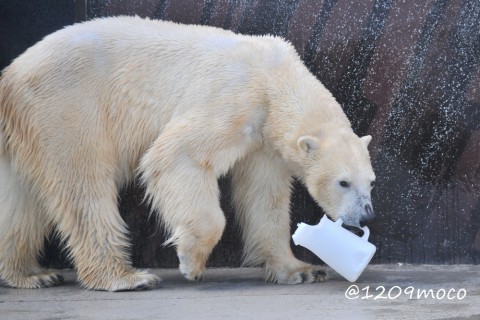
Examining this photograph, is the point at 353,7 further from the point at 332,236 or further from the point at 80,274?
the point at 80,274

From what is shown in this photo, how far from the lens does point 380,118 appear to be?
5426 mm

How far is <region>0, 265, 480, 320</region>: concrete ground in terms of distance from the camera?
13.4 ft

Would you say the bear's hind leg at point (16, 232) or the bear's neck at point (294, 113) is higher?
the bear's neck at point (294, 113)

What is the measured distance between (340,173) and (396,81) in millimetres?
959

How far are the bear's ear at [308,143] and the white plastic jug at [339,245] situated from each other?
1.16 feet

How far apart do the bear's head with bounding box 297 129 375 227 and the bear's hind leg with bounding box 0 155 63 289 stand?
1424 millimetres

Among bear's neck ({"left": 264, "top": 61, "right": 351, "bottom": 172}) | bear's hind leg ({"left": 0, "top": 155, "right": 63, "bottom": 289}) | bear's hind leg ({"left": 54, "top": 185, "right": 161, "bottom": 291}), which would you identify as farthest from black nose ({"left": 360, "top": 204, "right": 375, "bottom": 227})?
bear's hind leg ({"left": 0, "top": 155, "right": 63, "bottom": 289})

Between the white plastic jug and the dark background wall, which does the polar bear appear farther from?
the dark background wall

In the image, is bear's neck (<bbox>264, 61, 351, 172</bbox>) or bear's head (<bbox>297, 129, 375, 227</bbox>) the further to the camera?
bear's neck (<bbox>264, 61, 351, 172</bbox>)

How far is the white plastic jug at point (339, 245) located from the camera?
4.62 metres

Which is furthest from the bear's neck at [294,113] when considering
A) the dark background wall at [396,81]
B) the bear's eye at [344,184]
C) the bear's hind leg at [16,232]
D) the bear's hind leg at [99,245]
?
the bear's hind leg at [16,232]

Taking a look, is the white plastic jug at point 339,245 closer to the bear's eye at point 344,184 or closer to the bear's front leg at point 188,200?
the bear's eye at point 344,184

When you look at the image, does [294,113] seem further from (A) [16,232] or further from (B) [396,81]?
(A) [16,232]

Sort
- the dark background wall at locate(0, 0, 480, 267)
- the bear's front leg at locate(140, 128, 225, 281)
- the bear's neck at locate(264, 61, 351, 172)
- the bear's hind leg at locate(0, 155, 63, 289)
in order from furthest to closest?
1. the dark background wall at locate(0, 0, 480, 267)
2. the bear's hind leg at locate(0, 155, 63, 289)
3. the bear's neck at locate(264, 61, 351, 172)
4. the bear's front leg at locate(140, 128, 225, 281)
